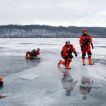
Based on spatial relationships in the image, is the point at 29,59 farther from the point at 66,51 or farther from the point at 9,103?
the point at 9,103

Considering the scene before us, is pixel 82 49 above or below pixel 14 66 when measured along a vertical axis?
above

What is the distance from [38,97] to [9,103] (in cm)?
108

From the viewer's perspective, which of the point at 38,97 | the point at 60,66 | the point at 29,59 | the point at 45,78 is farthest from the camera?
the point at 29,59

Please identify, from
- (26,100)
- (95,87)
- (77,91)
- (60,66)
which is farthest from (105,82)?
(60,66)

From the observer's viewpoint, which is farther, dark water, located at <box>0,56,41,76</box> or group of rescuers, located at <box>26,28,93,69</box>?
group of rescuers, located at <box>26,28,93,69</box>

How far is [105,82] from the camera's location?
12641mm

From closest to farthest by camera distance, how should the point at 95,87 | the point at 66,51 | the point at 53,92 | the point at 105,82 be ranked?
the point at 53,92 → the point at 95,87 → the point at 105,82 → the point at 66,51

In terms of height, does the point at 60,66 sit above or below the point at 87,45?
below

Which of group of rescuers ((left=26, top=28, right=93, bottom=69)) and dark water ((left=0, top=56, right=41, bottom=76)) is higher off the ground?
group of rescuers ((left=26, top=28, right=93, bottom=69))

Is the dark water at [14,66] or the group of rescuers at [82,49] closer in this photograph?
the dark water at [14,66]

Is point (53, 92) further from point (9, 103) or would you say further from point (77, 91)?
point (9, 103)

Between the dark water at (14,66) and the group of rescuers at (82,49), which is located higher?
the group of rescuers at (82,49)

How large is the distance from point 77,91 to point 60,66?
7.74 meters

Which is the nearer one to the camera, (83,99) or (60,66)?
(83,99)
